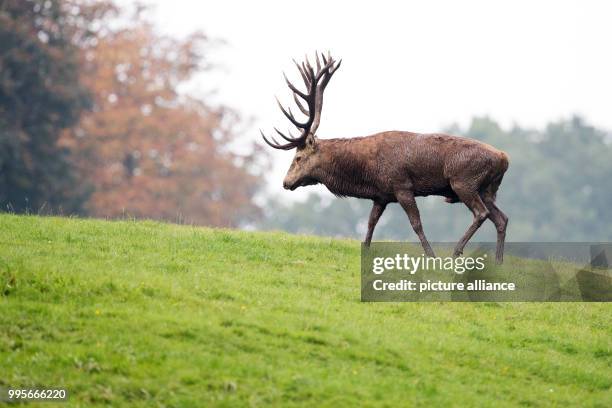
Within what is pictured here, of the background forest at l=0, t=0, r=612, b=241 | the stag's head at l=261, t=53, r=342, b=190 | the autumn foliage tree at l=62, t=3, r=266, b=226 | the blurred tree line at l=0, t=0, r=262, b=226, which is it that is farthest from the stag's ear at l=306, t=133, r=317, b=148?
the autumn foliage tree at l=62, t=3, r=266, b=226

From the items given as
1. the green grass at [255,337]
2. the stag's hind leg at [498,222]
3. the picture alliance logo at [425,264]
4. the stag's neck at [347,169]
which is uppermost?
the stag's neck at [347,169]

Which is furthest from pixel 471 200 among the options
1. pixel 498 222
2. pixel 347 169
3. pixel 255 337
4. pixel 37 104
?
pixel 37 104

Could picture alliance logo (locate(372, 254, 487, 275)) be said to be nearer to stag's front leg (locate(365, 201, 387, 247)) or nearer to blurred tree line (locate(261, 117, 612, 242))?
Answer: stag's front leg (locate(365, 201, 387, 247))

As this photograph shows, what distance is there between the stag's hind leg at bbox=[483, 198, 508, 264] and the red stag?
2 centimetres

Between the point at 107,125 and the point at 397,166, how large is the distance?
39431 millimetres

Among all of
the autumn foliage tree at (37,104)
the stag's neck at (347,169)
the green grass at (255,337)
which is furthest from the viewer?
the autumn foliage tree at (37,104)

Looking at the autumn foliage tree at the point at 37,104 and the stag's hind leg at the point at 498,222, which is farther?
the autumn foliage tree at the point at 37,104

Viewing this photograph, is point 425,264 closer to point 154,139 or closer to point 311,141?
point 311,141

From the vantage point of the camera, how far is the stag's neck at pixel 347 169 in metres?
20.8

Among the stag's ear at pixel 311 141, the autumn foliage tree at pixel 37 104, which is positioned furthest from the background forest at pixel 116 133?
the stag's ear at pixel 311 141

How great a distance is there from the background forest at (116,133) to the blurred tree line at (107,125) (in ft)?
0.19

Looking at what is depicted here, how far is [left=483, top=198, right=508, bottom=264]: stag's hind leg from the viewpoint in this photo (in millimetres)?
20141

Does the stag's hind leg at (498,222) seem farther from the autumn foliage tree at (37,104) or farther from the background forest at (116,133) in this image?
the autumn foliage tree at (37,104)

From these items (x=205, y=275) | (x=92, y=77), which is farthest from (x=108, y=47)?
(x=205, y=275)
